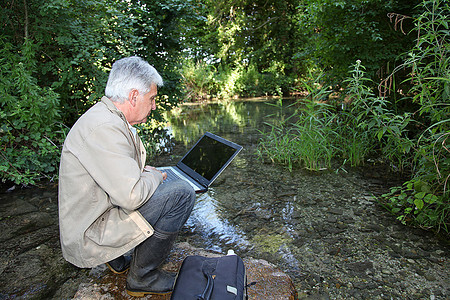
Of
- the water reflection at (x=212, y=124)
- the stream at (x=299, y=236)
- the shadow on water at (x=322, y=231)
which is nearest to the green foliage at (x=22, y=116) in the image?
the stream at (x=299, y=236)

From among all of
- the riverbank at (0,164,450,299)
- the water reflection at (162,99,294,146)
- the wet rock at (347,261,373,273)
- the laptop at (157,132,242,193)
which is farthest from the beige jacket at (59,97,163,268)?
the water reflection at (162,99,294,146)

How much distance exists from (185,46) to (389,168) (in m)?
3.60

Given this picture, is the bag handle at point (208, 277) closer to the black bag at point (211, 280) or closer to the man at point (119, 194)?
the black bag at point (211, 280)

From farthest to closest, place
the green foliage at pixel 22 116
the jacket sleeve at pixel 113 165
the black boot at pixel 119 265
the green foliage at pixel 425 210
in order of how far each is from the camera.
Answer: the green foliage at pixel 22 116 < the green foliage at pixel 425 210 < the black boot at pixel 119 265 < the jacket sleeve at pixel 113 165

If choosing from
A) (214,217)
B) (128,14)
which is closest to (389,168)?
(214,217)

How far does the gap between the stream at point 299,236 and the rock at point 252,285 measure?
16cm

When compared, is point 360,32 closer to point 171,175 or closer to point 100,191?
point 171,175

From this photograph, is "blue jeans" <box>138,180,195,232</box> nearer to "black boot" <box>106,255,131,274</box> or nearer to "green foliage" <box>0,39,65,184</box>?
"black boot" <box>106,255,131,274</box>

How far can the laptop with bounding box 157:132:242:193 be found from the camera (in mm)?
2484

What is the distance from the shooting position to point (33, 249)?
2.38 meters

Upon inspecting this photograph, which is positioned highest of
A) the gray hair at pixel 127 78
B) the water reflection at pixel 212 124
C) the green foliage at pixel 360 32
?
the green foliage at pixel 360 32

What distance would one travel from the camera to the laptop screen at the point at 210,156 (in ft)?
8.23

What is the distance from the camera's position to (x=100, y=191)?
59.2 inches

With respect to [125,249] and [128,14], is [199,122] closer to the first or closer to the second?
[128,14]
